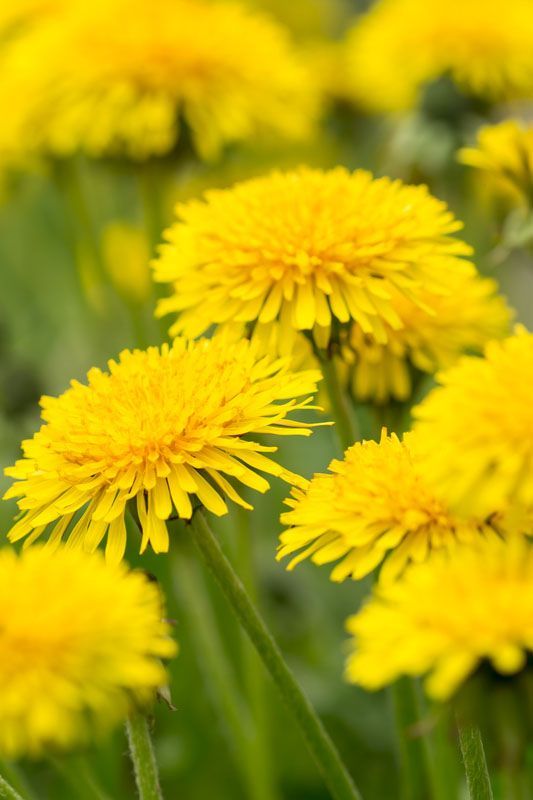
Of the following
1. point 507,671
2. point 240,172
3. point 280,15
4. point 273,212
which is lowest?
point 507,671

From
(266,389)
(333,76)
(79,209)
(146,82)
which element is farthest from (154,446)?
(333,76)

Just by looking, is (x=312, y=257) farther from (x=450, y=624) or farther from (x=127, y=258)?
(x=127, y=258)

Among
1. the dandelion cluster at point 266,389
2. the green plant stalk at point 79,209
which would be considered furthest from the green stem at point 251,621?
the green plant stalk at point 79,209

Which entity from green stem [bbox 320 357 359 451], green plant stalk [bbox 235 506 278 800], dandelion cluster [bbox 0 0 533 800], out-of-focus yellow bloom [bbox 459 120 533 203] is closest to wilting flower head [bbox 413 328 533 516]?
dandelion cluster [bbox 0 0 533 800]

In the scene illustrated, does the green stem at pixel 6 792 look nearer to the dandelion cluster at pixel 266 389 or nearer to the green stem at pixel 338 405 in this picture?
the dandelion cluster at pixel 266 389

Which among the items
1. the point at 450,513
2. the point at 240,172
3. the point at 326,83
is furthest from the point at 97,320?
the point at 450,513

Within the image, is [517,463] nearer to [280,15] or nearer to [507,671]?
[507,671]

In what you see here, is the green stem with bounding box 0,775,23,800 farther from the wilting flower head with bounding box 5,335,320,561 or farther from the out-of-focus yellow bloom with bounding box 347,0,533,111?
the out-of-focus yellow bloom with bounding box 347,0,533,111
